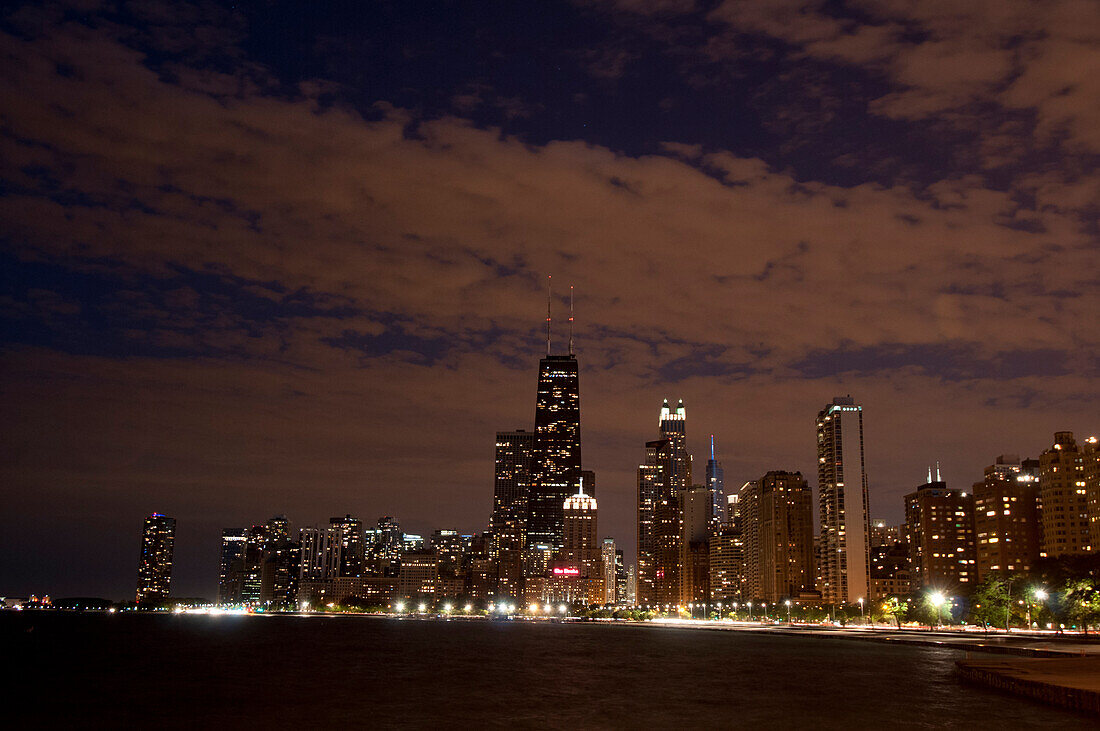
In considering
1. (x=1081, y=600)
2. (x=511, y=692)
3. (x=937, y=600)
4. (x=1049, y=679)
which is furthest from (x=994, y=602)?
(x=511, y=692)

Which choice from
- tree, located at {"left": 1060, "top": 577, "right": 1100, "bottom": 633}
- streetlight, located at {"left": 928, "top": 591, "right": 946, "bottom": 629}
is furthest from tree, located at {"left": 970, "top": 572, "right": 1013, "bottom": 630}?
tree, located at {"left": 1060, "top": 577, "right": 1100, "bottom": 633}

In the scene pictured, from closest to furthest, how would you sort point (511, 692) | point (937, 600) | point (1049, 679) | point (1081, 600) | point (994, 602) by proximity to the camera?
point (1049, 679) < point (511, 692) < point (1081, 600) < point (994, 602) < point (937, 600)

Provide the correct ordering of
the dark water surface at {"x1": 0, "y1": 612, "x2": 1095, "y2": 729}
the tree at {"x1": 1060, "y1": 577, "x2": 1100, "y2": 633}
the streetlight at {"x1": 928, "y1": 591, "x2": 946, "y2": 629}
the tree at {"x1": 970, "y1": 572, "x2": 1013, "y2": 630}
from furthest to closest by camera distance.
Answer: the streetlight at {"x1": 928, "y1": 591, "x2": 946, "y2": 629} → the tree at {"x1": 970, "y1": 572, "x2": 1013, "y2": 630} → the tree at {"x1": 1060, "y1": 577, "x2": 1100, "y2": 633} → the dark water surface at {"x1": 0, "y1": 612, "x2": 1095, "y2": 729}

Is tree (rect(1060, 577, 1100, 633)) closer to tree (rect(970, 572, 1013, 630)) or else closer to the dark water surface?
tree (rect(970, 572, 1013, 630))

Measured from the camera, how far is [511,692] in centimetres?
7438

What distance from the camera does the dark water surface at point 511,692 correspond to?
185 ft

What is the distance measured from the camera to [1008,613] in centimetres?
16425

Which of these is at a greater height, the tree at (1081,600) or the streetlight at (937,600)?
the tree at (1081,600)

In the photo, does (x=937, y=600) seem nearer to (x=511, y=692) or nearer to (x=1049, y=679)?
(x=1049, y=679)

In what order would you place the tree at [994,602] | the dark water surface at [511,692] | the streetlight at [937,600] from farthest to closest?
the streetlight at [937,600] < the tree at [994,602] < the dark water surface at [511,692]

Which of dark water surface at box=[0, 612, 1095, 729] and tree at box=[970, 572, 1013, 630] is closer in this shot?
dark water surface at box=[0, 612, 1095, 729]

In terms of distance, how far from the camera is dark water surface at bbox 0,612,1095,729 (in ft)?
185

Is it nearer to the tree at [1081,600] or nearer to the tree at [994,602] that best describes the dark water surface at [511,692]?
the tree at [1081,600]

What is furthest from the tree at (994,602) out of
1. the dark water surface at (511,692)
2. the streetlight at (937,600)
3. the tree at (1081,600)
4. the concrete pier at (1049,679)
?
the concrete pier at (1049,679)
